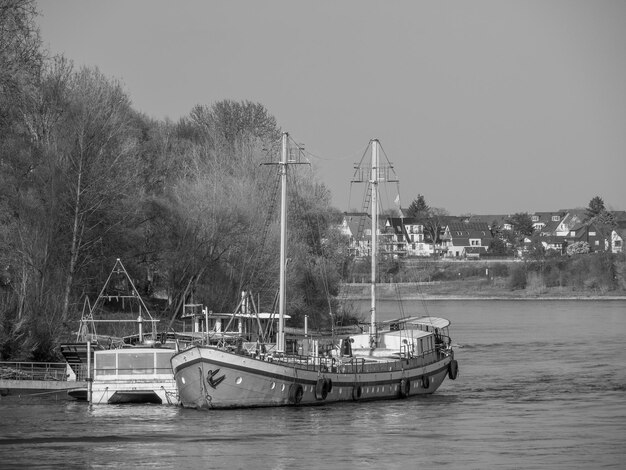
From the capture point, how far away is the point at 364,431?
53.8 m

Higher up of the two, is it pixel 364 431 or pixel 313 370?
pixel 313 370

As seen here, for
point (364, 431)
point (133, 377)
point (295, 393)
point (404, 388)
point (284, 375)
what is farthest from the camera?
point (404, 388)

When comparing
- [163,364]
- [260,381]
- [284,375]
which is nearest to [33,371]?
[163,364]

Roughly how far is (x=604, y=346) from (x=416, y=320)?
30888mm

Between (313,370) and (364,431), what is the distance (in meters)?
8.30

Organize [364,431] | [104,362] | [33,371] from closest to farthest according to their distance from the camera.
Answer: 1. [364,431]
2. [104,362]
3. [33,371]

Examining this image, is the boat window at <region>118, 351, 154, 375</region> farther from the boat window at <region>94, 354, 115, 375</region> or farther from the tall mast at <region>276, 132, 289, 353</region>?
the tall mast at <region>276, 132, 289, 353</region>

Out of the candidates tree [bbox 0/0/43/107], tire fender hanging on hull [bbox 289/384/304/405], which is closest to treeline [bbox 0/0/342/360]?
tree [bbox 0/0/43/107]

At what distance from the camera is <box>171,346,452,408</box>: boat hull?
58.4 metres

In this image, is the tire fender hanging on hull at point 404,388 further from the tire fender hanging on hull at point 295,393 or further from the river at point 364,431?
the tire fender hanging on hull at point 295,393

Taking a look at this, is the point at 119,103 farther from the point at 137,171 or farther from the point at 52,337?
the point at 52,337

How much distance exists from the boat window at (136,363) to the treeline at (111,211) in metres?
8.88

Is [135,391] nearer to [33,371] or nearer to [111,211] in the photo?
[33,371]

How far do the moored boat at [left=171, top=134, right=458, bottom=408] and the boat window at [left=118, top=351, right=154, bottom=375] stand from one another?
317 cm
